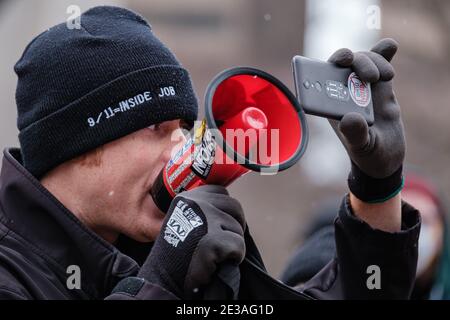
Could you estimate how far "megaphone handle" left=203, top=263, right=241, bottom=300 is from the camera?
2.30 m

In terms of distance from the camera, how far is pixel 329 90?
7.51ft

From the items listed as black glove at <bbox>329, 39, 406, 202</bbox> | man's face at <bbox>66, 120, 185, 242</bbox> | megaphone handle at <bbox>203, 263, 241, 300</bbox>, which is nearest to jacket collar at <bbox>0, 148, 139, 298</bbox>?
man's face at <bbox>66, 120, 185, 242</bbox>

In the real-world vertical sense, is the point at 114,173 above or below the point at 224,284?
above

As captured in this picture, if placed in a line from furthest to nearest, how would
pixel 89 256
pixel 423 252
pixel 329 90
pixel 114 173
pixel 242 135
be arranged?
1. pixel 423 252
2. pixel 114 173
3. pixel 89 256
4. pixel 242 135
5. pixel 329 90

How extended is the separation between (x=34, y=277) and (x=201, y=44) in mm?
10551

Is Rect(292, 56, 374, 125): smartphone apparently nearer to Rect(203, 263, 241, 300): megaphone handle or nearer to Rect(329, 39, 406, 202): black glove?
Rect(329, 39, 406, 202): black glove

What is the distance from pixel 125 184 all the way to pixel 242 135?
0.50 metres

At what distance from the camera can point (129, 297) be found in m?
2.27

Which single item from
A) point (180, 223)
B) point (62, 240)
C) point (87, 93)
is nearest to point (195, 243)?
point (180, 223)

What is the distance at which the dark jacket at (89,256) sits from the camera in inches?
97.0

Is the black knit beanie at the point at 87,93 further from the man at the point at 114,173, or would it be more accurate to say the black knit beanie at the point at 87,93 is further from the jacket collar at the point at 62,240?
the jacket collar at the point at 62,240

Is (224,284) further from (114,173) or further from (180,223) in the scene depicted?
(114,173)

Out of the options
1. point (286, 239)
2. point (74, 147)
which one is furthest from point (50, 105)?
point (286, 239)
